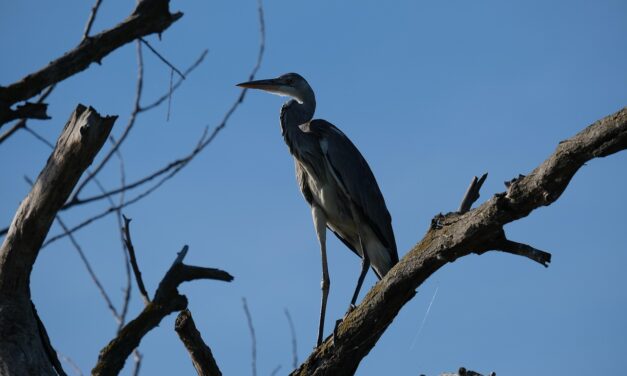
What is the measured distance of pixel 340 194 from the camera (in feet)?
21.7

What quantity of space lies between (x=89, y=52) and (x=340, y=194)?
367 cm

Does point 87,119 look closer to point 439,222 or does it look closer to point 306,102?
point 439,222

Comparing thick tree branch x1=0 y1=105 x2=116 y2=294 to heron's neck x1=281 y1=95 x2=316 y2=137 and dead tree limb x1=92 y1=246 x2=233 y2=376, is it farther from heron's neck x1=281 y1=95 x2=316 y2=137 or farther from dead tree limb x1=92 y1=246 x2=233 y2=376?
heron's neck x1=281 y1=95 x2=316 y2=137

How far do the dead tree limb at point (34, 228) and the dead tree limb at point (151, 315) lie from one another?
286mm

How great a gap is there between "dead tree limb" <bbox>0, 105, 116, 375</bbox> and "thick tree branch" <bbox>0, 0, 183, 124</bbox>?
0.24 m

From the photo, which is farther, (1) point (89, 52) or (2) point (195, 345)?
(2) point (195, 345)

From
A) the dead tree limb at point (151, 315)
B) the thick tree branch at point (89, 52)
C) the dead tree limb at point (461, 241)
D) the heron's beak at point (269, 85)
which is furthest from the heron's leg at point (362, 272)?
the thick tree branch at point (89, 52)

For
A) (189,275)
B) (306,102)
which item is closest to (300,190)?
(306,102)

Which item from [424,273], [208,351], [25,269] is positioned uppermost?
[424,273]

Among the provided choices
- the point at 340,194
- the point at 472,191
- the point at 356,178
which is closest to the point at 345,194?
the point at 340,194

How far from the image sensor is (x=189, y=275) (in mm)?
3691

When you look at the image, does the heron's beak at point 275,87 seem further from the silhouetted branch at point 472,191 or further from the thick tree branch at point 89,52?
the thick tree branch at point 89,52

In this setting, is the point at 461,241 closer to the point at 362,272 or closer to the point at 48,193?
the point at 48,193

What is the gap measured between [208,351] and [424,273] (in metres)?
1.21
